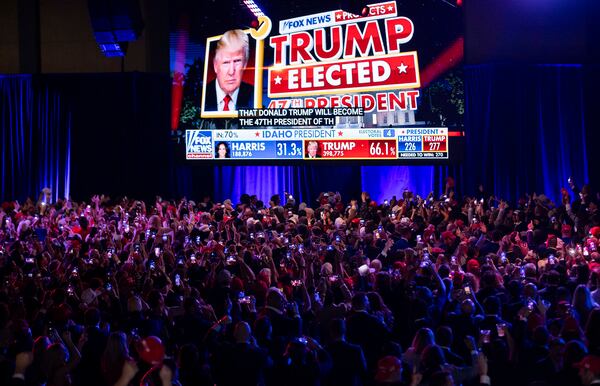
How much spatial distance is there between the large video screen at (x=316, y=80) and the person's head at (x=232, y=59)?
0.02 metres

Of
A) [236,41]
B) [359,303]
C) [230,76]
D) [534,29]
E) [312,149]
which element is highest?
[534,29]

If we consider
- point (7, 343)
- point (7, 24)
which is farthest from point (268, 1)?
point (7, 343)

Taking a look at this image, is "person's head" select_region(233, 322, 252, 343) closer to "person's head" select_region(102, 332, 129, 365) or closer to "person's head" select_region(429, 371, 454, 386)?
"person's head" select_region(102, 332, 129, 365)

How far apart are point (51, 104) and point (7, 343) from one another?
51.9 ft

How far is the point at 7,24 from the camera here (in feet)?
72.6

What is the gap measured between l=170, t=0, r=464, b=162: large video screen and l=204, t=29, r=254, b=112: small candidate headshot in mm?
23

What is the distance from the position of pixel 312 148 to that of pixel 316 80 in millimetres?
1581

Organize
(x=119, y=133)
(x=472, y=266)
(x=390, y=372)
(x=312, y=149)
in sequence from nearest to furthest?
(x=390, y=372) → (x=472, y=266) → (x=312, y=149) → (x=119, y=133)

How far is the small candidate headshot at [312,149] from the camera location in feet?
58.4

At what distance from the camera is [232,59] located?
60.4 ft

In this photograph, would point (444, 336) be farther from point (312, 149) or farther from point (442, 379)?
point (312, 149)

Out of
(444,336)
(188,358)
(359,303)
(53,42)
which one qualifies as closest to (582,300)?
(444,336)

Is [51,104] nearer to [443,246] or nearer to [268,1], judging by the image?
[268,1]

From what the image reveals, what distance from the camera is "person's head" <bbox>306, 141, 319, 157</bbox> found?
1780cm
